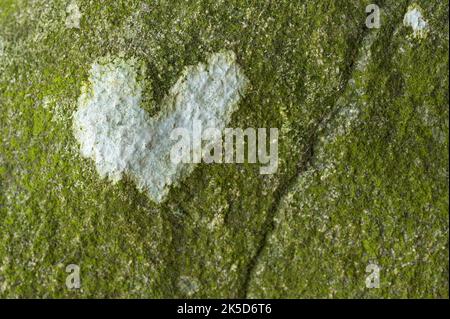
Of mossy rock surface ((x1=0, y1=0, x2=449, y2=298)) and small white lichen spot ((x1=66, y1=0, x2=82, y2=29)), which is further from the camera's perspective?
small white lichen spot ((x1=66, y1=0, x2=82, y2=29))

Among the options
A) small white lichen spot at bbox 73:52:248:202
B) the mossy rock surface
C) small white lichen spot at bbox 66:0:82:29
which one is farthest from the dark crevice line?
small white lichen spot at bbox 66:0:82:29

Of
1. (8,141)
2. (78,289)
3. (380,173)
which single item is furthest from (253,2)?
(78,289)

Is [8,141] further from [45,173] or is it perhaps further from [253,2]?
[253,2]

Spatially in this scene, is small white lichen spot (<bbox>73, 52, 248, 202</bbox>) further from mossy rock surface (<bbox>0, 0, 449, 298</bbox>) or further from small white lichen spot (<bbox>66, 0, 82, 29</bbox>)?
small white lichen spot (<bbox>66, 0, 82, 29</bbox>)

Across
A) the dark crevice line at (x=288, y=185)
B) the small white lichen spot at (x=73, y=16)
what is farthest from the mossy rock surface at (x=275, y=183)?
the small white lichen spot at (x=73, y=16)

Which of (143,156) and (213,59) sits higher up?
(213,59)

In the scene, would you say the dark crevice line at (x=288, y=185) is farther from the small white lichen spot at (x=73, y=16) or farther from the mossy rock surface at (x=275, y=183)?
the small white lichen spot at (x=73, y=16)
